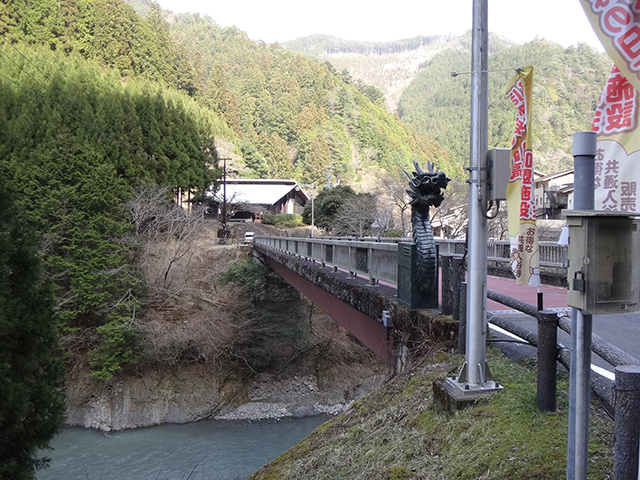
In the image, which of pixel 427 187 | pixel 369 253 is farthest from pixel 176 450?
pixel 427 187

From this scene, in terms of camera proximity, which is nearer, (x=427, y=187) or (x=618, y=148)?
(x=618, y=148)

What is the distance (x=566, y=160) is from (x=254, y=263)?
2373 inches

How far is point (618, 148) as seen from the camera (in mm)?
2404

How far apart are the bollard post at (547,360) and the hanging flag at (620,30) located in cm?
176

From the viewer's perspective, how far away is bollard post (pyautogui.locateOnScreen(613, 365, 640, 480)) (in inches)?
81.4

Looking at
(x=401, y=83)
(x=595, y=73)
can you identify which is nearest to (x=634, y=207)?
(x=595, y=73)

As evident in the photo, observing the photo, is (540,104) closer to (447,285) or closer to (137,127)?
(137,127)

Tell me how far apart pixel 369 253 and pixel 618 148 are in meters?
5.13

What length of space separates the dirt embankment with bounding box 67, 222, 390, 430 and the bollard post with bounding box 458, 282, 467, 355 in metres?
17.9

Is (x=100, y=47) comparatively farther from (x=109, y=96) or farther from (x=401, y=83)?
(x=401, y=83)

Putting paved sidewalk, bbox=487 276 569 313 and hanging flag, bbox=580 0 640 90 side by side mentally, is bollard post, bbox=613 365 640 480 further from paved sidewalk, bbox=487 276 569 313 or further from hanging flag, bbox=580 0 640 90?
paved sidewalk, bbox=487 276 569 313

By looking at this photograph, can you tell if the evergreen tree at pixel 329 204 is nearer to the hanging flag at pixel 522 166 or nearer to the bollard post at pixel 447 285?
the bollard post at pixel 447 285

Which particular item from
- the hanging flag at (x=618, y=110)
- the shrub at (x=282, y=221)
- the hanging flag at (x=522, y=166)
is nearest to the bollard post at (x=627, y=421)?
the hanging flag at (x=618, y=110)

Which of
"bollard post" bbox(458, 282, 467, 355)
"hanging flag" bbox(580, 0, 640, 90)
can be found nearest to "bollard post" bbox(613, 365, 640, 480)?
"hanging flag" bbox(580, 0, 640, 90)
